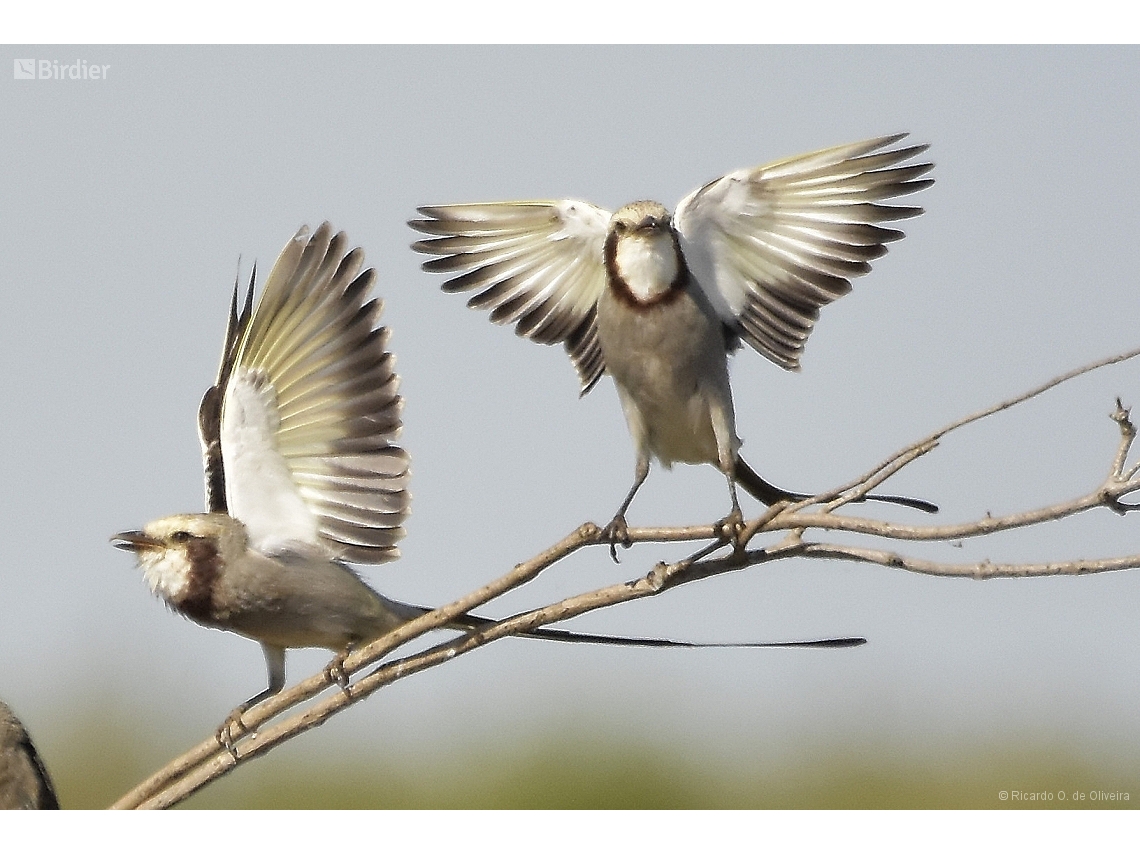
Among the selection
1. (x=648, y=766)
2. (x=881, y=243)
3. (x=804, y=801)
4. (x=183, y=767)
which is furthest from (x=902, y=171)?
(x=648, y=766)

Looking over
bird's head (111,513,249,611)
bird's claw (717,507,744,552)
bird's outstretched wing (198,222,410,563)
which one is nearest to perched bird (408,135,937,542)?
bird's outstretched wing (198,222,410,563)

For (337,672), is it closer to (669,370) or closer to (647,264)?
(669,370)

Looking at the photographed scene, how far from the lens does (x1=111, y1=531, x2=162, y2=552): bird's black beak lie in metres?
5.04

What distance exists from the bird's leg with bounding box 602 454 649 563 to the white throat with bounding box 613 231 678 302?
562mm

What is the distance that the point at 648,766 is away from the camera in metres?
8.77

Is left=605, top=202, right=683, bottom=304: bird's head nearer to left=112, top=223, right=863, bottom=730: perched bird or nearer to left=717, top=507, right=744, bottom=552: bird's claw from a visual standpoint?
left=112, top=223, right=863, bottom=730: perched bird

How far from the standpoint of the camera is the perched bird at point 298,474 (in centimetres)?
501

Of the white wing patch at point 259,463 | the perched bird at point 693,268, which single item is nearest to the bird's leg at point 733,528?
the perched bird at point 693,268

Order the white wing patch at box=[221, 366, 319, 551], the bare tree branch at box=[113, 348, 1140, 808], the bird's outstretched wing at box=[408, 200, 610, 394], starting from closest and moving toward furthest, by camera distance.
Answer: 1. the bare tree branch at box=[113, 348, 1140, 808]
2. the white wing patch at box=[221, 366, 319, 551]
3. the bird's outstretched wing at box=[408, 200, 610, 394]

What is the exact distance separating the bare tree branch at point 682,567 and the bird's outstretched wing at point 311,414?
3.31 feet

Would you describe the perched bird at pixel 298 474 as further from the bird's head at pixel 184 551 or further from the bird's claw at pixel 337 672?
the bird's claw at pixel 337 672

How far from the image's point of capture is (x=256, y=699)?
502cm

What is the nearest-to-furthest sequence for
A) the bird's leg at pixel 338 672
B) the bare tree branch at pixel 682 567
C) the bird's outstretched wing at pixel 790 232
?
the bare tree branch at pixel 682 567, the bird's leg at pixel 338 672, the bird's outstretched wing at pixel 790 232

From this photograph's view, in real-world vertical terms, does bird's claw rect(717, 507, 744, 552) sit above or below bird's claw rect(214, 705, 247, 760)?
above
